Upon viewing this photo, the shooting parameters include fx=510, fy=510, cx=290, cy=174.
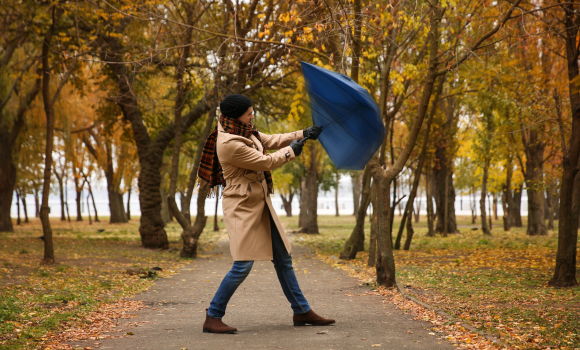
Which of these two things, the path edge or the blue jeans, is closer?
the path edge

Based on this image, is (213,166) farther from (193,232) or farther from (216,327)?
(193,232)

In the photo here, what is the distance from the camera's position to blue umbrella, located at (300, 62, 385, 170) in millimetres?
5645

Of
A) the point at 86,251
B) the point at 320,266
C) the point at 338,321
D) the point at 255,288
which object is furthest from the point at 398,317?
the point at 86,251

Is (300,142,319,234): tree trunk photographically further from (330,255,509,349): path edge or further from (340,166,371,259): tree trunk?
(330,255,509,349): path edge

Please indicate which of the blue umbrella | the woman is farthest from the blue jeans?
the blue umbrella

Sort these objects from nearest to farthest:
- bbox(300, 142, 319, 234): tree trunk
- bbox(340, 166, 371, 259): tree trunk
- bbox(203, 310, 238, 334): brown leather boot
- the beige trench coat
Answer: the beige trench coat → bbox(203, 310, 238, 334): brown leather boot → bbox(340, 166, 371, 259): tree trunk → bbox(300, 142, 319, 234): tree trunk

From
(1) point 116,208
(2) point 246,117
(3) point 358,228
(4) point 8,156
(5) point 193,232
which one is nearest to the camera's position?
(2) point 246,117

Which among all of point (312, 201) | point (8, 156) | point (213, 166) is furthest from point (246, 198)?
point (312, 201)

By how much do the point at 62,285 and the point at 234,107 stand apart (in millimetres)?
5213

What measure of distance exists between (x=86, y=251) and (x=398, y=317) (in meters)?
11.3

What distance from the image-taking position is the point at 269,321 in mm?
5496

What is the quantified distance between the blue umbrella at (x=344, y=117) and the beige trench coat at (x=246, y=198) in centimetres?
105

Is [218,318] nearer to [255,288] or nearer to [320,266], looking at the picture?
[255,288]

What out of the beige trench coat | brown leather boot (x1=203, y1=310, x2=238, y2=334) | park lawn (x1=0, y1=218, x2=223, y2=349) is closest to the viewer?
the beige trench coat
